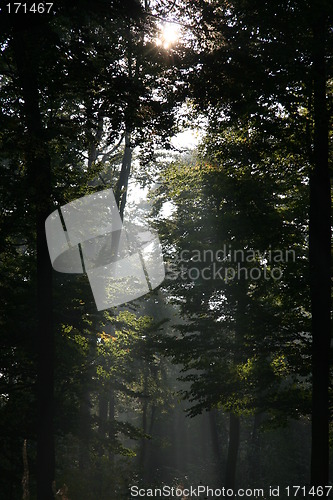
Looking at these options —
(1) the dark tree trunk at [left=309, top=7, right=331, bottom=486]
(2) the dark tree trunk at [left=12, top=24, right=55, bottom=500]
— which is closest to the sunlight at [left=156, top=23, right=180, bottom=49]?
(2) the dark tree trunk at [left=12, top=24, right=55, bottom=500]

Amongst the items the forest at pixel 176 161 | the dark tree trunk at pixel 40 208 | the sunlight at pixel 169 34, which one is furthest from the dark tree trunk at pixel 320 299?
the dark tree trunk at pixel 40 208

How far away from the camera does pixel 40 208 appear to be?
9469 mm

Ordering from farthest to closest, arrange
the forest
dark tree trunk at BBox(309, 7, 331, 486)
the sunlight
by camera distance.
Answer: dark tree trunk at BBox(309, 7, 331, 486)
the sunlight
the forest

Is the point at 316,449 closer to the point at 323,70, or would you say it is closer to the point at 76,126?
the point at 323,70

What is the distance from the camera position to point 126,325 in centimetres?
1719

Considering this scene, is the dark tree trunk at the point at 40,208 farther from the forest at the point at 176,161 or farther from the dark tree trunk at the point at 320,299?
the dark tree trunk at the point at 320,299

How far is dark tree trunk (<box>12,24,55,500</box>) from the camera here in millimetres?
8505

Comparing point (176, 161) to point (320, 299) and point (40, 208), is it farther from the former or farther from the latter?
point (320, 299)

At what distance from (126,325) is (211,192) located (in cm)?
545

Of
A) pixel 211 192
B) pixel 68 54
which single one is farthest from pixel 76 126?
pixel 211 192

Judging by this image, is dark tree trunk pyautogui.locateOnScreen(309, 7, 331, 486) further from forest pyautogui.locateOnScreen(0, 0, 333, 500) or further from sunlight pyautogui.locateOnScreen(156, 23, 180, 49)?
sunlight pyautogui.locateOnScreen(156, 23, 180, 49)

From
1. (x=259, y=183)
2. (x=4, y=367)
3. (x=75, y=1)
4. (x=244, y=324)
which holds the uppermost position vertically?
(x=75, y=1)

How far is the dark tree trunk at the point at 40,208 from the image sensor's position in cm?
851

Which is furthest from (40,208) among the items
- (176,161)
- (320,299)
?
(320,299)
